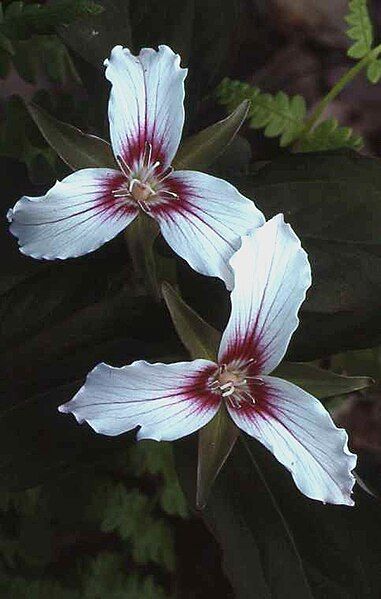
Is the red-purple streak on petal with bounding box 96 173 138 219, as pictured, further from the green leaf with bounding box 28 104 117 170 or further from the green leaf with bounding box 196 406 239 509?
the green leaf with bounding box 196 406 239 509

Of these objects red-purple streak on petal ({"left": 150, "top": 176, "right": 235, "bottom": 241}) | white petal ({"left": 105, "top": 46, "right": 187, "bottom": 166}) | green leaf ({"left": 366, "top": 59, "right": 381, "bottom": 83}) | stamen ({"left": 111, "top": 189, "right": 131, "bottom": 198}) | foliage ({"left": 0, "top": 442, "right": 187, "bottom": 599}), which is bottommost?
foliage ({"left": 0, "top": 442, "right": 187, "bottom": 599})

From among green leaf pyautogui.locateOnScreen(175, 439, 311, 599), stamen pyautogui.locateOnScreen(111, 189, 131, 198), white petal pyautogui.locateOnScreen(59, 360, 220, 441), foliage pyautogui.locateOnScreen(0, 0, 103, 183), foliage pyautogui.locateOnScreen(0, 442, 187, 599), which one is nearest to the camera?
white petal pyautogui.locateOnScreen(59, 360, 220, 441)

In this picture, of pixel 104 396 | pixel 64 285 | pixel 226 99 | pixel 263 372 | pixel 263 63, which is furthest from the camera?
pixel 263 63

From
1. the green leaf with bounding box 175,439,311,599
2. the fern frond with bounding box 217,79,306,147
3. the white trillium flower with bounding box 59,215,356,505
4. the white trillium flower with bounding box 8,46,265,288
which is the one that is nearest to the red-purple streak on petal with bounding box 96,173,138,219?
the white trillium flower with bounding box 8,46,265,288

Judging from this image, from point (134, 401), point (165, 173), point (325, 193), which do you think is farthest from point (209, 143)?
point (134, 401)

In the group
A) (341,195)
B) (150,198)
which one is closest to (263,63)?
(341,195)

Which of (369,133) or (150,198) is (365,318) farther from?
(369,133)
